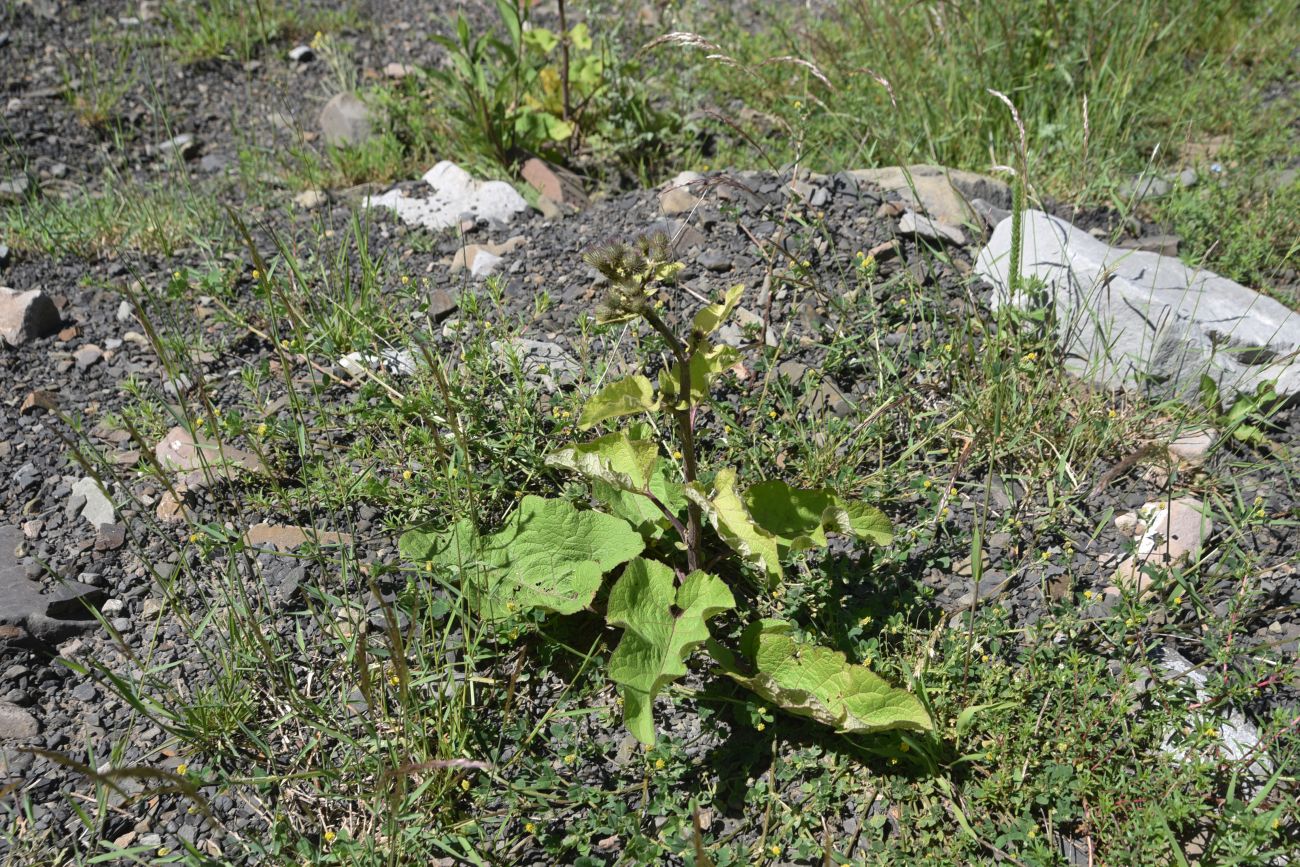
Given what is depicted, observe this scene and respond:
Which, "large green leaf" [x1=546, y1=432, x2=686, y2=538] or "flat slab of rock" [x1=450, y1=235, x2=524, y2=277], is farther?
"flat slab of rock" [x1=450, y1=235, x2=524, y2=277]

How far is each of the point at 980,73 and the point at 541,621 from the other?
312cm

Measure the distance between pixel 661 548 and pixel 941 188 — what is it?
2.03 m

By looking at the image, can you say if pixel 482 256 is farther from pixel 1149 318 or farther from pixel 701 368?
pixel 1149 318

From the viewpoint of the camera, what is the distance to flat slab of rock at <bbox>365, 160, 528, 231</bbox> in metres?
3.92

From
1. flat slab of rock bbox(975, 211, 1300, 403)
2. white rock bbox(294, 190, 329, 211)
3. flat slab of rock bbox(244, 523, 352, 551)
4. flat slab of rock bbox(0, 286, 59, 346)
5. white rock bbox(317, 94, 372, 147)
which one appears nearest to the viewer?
flat slab of rock bbox(244, 523, 352, 551)

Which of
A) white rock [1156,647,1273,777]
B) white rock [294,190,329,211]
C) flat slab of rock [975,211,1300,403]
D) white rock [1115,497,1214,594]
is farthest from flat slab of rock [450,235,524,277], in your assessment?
white rock [1156,647,1273,777]

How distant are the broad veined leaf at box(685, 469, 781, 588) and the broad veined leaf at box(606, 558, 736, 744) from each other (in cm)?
10

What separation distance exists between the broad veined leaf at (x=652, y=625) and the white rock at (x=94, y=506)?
61.5 inches

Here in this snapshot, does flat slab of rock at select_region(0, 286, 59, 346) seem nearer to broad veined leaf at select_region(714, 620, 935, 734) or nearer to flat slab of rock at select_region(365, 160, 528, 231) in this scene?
flat slab of rock at select_region(365, 160, 528, 231)

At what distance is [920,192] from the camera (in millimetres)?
3705

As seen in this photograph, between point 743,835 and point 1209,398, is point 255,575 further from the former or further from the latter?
point 1209,398

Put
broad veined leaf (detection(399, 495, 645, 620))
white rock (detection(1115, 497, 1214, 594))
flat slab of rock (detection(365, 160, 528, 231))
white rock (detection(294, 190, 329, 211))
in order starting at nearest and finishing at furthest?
1. broad veined leaf (detection(399, 495, 645, 620))
2. white rock (detection(1115, 497, 1214, 594))
3. flat slab of rock (detection(365, 160, 528, 231))
4. white rock (detection(294, 190, 329, 211))

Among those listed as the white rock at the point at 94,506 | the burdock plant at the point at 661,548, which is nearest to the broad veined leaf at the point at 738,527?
the burdock plant at the point at 661,548

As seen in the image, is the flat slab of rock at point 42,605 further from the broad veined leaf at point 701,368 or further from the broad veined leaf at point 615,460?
the broad veined leaf at point 701,368
